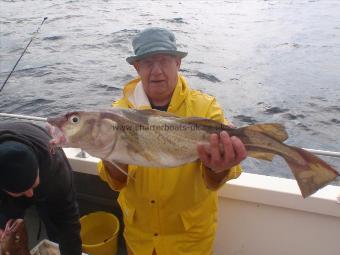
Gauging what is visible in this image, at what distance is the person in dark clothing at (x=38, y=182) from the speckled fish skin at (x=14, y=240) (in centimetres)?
28

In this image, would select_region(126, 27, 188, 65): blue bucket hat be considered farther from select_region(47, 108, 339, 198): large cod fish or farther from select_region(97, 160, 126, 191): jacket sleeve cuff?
select_region(97, 160, 126, 191): jacket sleeve cuff

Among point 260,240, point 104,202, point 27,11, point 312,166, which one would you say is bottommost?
point 27,11

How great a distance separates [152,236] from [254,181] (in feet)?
3.98

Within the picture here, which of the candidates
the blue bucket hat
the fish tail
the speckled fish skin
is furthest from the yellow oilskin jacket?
the speckled fish skin

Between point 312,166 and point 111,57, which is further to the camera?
point 111,57

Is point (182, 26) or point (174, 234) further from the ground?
point (174, 234)

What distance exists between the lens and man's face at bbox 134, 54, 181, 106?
9.28 ft

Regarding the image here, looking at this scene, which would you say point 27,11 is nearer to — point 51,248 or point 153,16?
point 153,16

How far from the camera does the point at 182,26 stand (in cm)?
2020

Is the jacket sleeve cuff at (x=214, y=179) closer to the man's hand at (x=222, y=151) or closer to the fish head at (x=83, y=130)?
the man's hand at (x=222, y=151)

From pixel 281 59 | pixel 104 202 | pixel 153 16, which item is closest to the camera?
pixel 104 202

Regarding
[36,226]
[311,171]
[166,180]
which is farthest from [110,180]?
[36,226]

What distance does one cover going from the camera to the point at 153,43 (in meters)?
2.78

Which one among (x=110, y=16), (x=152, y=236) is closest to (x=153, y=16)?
(x=110, y=16)
